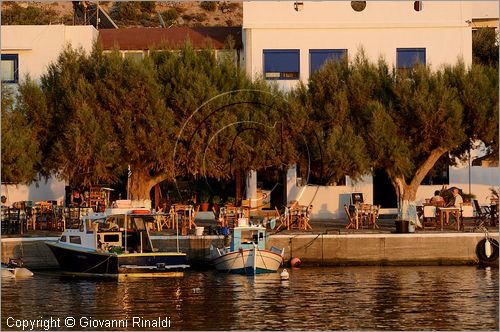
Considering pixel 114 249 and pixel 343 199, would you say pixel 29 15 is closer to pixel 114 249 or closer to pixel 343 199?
pixel 343 199

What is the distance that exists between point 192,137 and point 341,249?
335 inches

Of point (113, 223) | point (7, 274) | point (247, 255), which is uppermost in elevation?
point (113, 223)

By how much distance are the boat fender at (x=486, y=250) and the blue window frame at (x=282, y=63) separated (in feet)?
46.7

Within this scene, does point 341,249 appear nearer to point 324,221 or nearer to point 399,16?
point 324,221

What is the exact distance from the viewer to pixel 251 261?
41.6 meters

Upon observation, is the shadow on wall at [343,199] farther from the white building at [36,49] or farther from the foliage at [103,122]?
the white building at [36,49]

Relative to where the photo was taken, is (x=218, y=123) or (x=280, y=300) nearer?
(x=280, y=300)

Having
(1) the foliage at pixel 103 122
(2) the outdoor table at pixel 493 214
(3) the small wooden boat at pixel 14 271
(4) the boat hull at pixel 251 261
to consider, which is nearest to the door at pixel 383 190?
(2) the outdoor table at pixel 493 214

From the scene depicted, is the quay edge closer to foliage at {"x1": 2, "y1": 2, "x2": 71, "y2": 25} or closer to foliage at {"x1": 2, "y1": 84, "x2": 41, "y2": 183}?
foliage at {"x1": 2, "y1": 84, "x2": 41, "y2": 183}

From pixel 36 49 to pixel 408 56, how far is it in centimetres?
1728

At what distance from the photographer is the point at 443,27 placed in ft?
181

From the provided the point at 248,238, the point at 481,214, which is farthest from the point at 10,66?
the point at 481,214

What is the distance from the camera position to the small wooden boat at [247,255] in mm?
41656

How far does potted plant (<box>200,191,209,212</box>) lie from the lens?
179ft
